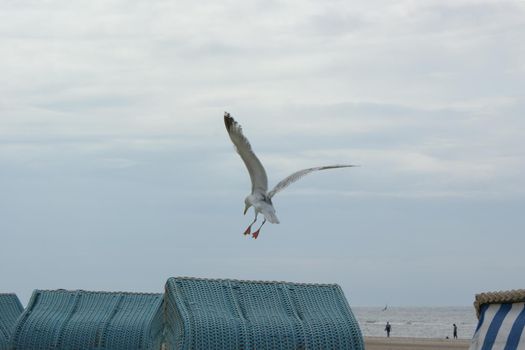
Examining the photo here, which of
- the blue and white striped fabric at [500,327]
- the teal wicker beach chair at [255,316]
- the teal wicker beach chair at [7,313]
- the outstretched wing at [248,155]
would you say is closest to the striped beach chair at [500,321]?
the blue and white striped fabric at [500,327]

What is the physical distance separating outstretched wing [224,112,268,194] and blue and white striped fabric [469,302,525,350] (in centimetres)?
932

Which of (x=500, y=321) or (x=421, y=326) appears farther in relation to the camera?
(x=421, y=326)

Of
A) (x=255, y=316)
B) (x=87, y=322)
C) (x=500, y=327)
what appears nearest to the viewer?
(x=500, y=327)

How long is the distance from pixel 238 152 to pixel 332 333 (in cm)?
445

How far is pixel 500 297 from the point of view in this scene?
3.83 metres

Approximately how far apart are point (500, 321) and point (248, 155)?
9985 millimetres

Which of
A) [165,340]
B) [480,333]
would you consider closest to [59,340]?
[165,340]

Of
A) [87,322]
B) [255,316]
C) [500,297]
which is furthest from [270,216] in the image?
[500,297]

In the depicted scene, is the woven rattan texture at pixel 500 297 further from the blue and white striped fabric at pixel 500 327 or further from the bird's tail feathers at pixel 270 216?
the bird's tail feathers at pixel 270 216

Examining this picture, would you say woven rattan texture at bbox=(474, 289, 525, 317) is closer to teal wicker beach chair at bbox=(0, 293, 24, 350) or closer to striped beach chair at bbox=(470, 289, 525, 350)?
striped beach chair at bbox=(470, 289, 525, 350)

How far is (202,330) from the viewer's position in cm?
903

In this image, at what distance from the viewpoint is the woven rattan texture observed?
3738 mm

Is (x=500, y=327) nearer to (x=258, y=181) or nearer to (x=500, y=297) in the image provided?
(x=500, y=297)

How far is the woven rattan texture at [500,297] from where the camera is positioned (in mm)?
3738
